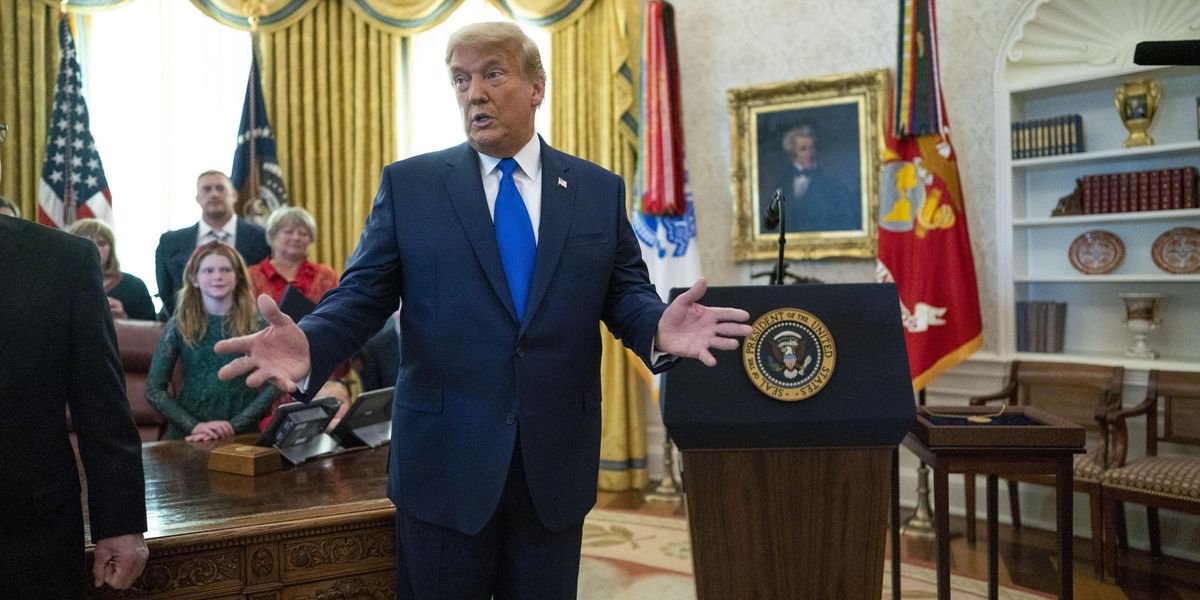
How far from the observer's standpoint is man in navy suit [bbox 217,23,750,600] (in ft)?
5.07

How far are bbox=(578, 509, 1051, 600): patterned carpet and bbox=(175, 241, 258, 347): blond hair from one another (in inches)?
70.1

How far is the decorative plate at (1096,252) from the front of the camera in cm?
446

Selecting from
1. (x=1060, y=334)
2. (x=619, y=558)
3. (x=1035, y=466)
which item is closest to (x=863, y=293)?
(x=1035, y=466)

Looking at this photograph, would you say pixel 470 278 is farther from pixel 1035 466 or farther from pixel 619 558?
pixel 619 558

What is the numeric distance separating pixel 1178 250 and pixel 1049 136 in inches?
33.8

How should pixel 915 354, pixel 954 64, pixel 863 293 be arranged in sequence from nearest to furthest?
1. pixel 863 293
2. pixel 915 354
3. pixel 954 64

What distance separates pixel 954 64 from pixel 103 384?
4680 millimetres

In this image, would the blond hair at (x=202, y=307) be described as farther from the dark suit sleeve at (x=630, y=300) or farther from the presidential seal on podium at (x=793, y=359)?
the presidential seal on podium at (x=793, y=359)

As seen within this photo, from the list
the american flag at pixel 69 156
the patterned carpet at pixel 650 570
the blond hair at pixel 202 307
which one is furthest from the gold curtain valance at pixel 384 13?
the patterned carpet at pixel 650 570

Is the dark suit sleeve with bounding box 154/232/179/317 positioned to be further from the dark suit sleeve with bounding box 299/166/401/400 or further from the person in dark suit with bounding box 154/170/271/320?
the dark suit sleeve with bounding box 299/166/401/400

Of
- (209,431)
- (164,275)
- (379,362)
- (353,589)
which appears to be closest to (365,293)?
(353,589)

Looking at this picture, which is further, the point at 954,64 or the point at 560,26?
the point at 560,26

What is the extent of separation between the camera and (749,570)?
207 centimetres

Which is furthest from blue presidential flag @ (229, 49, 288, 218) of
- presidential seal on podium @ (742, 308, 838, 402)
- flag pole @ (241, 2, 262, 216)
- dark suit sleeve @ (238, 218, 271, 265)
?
presidential seal on podium @ (742, 308, 838, 402)
